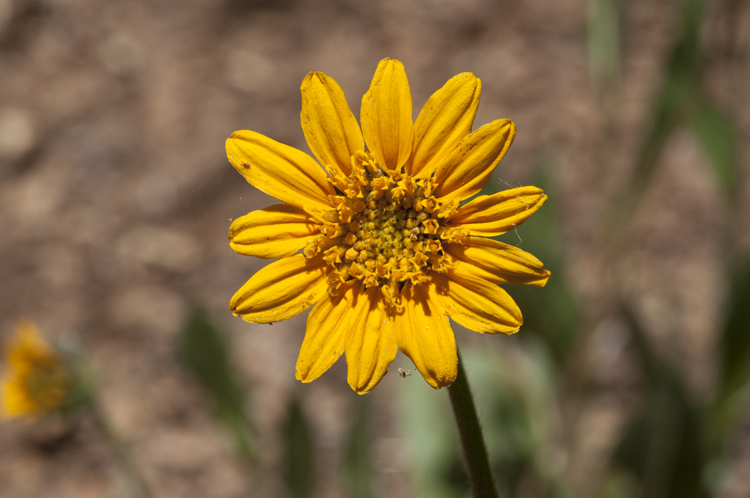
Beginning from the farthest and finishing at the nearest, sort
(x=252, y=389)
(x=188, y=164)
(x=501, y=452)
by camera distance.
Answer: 1. (x=188, y=164)
2. (x=252, y=389)
3. (x=501, y=452)

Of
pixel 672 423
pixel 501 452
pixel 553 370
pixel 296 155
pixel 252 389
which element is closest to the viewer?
pixel 296 155

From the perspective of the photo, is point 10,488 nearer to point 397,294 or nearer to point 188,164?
point 188,164

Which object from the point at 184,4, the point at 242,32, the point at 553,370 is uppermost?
the point at 184,4

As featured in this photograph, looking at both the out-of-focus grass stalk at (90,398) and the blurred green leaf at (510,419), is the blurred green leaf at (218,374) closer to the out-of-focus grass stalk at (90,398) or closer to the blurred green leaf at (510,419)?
the out-of-focus grass stalk at (90,398)

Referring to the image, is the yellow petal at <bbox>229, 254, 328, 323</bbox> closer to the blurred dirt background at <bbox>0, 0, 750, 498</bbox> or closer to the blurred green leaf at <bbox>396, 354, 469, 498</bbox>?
the blurred green leaf at <bbox>396, 354, 469, 498</bbox>

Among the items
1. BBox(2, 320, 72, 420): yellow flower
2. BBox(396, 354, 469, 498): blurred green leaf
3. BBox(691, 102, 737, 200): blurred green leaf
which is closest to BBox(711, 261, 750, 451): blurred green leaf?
BBox(691, 102, 737, 200): blurred green leaf

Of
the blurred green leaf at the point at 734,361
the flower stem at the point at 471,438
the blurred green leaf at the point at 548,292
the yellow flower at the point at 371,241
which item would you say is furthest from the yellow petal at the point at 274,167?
the blurred green leaf at the point at 734,361

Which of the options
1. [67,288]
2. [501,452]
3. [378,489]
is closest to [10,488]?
[67,288]

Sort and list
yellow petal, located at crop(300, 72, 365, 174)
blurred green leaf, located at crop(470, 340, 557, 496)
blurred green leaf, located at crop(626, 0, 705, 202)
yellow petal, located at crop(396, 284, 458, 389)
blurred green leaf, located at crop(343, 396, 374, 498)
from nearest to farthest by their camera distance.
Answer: yellow petal, located at crop(396, 284, 458, 389)
yellow petal, located at crop(300, 72, 365, 174)
blurred green leaf, located at crop(626, 0, 705, 202)
blurred green leaf, located at crop(343, 396, 374, 498)
blurred green leaf, located at crop(470, 340, 557, 496)
